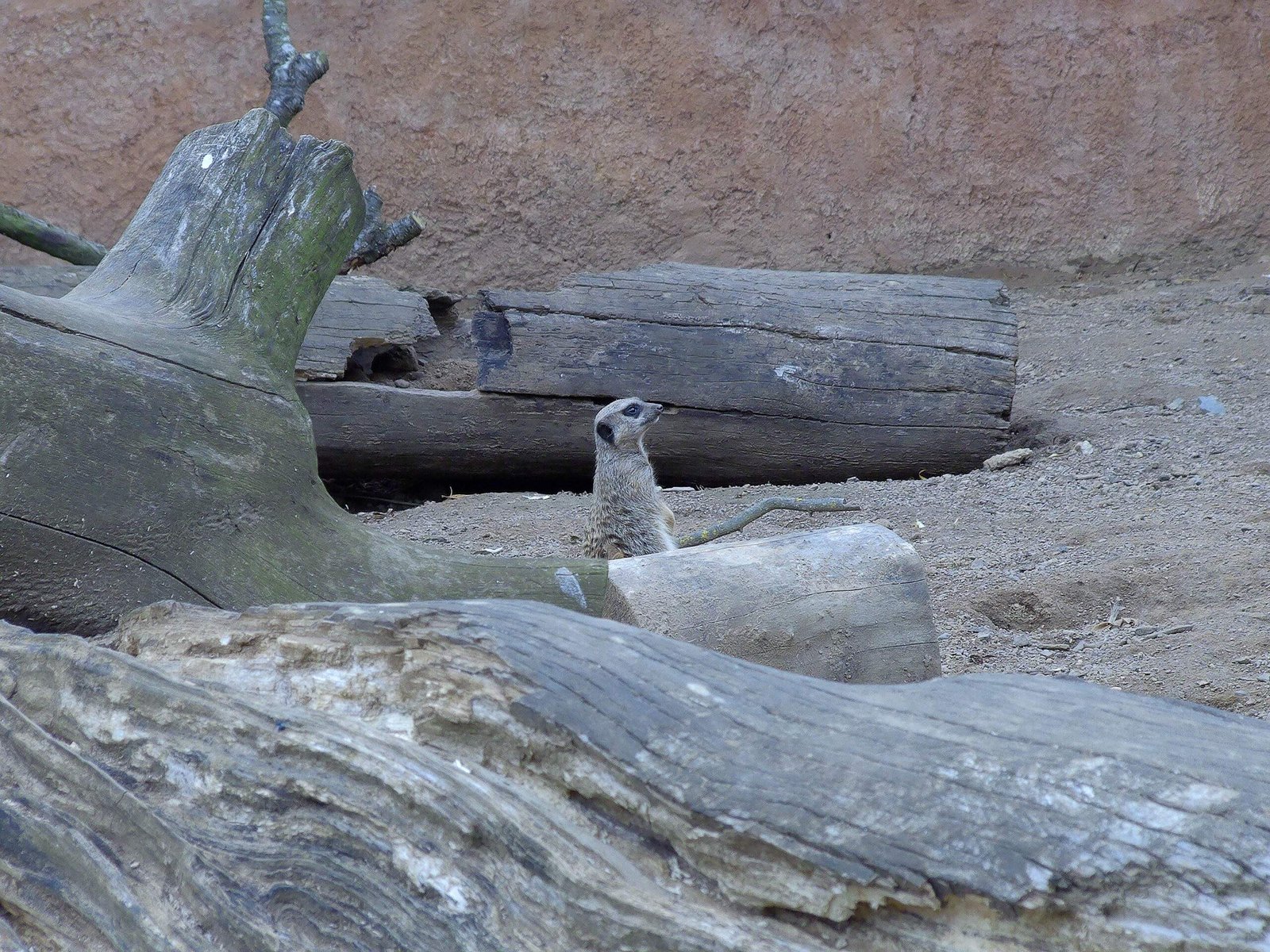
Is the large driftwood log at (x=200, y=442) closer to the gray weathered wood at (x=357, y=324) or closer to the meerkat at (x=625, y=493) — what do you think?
the meerkat at (x=625, y=493)

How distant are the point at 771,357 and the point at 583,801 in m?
3.08

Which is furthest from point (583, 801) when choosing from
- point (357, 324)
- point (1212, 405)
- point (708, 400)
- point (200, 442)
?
point (1212, 405)

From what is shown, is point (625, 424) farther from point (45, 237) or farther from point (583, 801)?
point (583, 801)

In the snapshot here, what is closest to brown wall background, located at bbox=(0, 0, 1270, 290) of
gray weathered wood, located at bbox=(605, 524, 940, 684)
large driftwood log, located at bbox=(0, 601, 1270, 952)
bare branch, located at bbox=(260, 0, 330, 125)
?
bare branch, located at bbox=(260, 0, 330, 125)

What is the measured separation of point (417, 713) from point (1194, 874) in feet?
2.69

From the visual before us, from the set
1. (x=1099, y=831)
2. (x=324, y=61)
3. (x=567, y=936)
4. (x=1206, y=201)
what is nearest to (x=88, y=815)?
(x=567, y=936)

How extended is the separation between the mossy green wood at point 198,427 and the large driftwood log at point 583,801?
0.47 meters

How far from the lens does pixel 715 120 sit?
6.79 meters

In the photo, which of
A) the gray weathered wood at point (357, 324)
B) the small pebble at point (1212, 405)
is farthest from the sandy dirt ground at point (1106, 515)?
the gray weathered wood at point (357, 324)

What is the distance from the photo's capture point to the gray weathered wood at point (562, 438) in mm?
4254

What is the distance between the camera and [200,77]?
6.72 metres

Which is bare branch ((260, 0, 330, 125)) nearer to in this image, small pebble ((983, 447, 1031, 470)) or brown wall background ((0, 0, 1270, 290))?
small pebble ((983, 447, 1031, 470))

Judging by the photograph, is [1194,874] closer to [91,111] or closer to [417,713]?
[417,713]

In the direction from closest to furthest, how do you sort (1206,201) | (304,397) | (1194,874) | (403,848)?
(1194,874), (403,848), (304,397), (1206,201)
